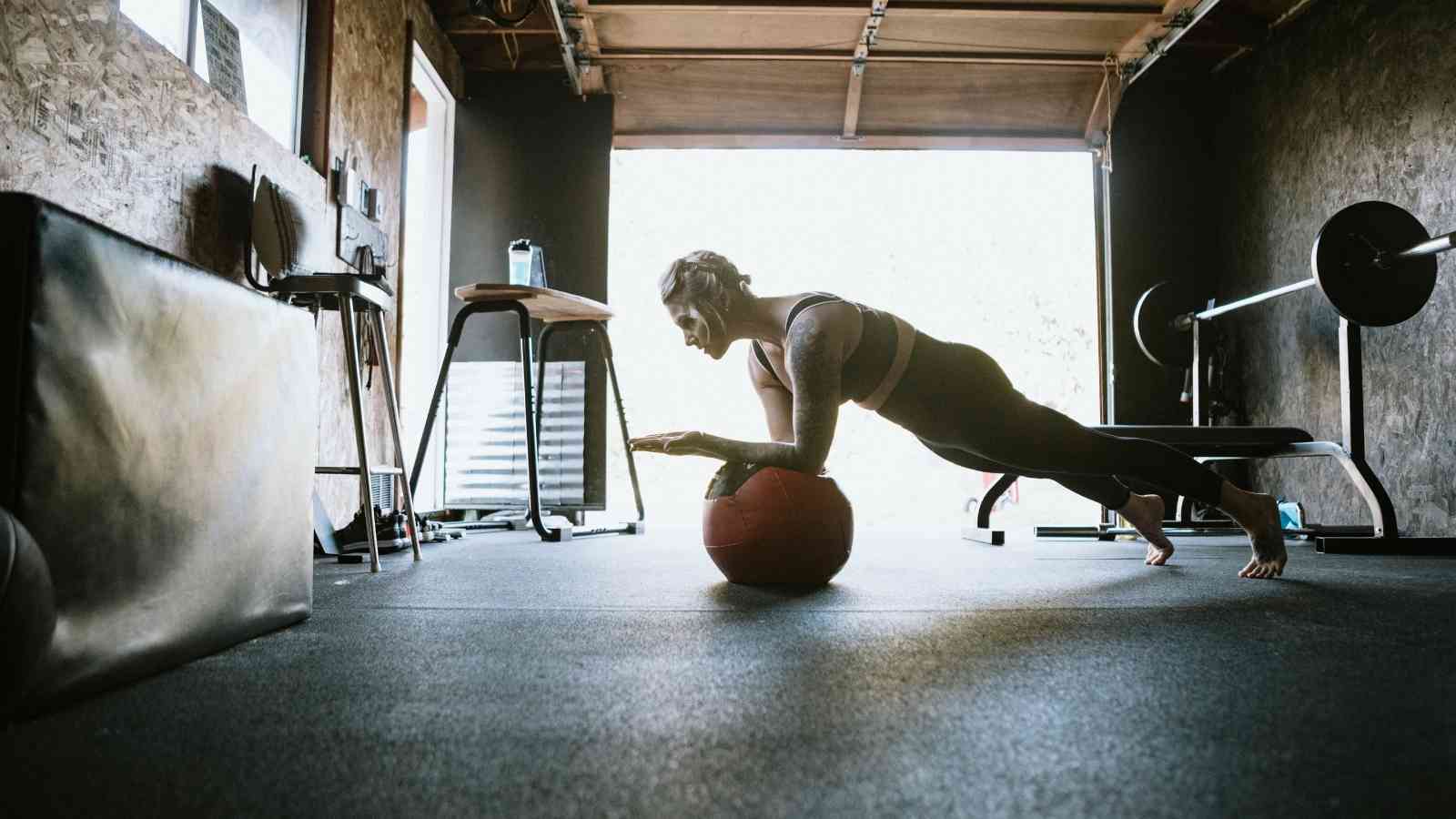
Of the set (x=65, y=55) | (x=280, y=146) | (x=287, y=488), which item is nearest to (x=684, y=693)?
(x=287, y=488)

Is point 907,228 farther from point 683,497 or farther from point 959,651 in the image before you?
point 959,651

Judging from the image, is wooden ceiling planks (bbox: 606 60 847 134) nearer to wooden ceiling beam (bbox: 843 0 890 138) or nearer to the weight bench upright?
wooden ceiling beam (bbox: 843 0 890 138)

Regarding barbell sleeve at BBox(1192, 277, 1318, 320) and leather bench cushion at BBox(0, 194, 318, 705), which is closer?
leather bench cushion at BBox(0, 194, 318, 705)

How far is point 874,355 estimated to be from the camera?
2.25 meters

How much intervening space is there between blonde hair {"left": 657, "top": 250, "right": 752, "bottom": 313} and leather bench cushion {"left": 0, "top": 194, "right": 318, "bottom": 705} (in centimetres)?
104

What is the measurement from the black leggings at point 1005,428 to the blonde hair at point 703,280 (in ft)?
1.71

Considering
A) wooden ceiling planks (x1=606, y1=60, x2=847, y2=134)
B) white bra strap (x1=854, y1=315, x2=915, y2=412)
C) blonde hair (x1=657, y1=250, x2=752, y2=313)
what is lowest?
white bra strap (x1=854, y1=315, x2=915, y2=412)

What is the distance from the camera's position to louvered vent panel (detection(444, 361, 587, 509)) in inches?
179

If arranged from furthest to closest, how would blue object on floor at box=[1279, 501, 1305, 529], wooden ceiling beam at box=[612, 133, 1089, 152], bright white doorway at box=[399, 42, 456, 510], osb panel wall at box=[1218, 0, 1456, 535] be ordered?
wooden ceiling beam at box=[612, 133, 1089, 152] < bright white doorway at box=[399, 42, 456, 510] < blue object on floor at box=[1279, 501, 1305, 529] < osb panel wall at box=[1218, 0, 1456, 535]

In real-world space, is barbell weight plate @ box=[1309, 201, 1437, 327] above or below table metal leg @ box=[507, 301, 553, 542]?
above

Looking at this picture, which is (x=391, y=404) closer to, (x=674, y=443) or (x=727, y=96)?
(x=674, y=443)

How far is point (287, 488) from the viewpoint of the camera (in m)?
1.53

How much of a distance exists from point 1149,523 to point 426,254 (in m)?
4.19

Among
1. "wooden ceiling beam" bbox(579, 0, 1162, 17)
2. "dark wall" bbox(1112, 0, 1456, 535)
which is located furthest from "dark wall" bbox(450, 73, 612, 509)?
"dark wall" bbox(1112, 0, 1456, 535)
